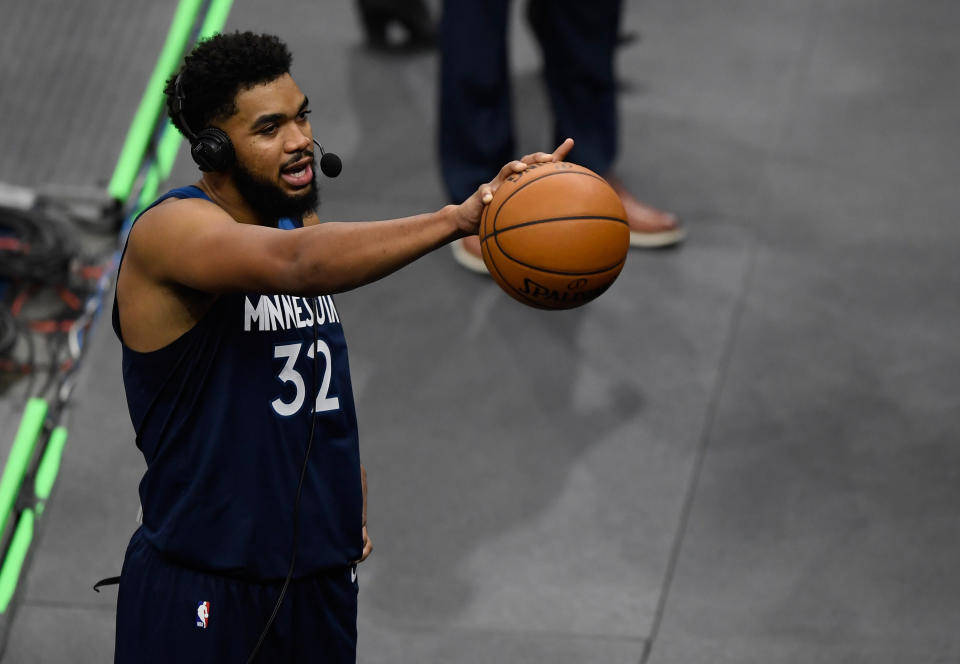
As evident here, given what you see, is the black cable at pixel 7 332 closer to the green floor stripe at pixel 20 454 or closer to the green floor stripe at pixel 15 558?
the green floor stripe at pixel 20 454

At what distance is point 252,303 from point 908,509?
Answer: 2400mm

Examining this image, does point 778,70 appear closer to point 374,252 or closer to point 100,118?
point 100,118

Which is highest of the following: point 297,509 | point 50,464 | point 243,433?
point 243,433

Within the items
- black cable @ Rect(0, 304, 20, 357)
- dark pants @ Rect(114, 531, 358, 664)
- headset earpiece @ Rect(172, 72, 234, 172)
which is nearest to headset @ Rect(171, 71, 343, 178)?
headset earpiece @ Rect(172, 72, 234, 172)

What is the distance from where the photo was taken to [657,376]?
4379mm

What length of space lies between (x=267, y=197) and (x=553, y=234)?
0.53m

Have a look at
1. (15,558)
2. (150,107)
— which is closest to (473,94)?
(150,107)

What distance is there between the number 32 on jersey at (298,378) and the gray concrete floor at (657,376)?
4.38ft

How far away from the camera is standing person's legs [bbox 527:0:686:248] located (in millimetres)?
4680

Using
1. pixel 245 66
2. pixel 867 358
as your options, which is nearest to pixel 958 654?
pixel 867 358

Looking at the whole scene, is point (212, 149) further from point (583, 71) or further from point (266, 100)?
point (583, 71)

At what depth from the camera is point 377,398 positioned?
4297 mm

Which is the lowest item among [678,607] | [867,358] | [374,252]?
[678,607]

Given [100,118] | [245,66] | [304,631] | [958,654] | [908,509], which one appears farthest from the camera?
[100,118]
